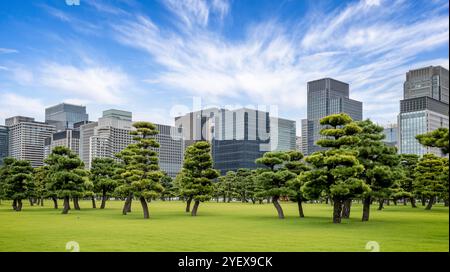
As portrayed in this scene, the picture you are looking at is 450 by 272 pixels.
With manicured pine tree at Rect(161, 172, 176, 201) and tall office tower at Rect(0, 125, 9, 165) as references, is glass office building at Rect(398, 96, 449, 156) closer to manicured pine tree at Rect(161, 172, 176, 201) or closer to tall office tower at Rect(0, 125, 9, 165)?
tall office tower at Rect(0, 125, 9, 165)

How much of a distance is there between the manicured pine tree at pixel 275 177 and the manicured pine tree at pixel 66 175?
14982mm

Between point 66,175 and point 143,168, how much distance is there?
8182 millimetres

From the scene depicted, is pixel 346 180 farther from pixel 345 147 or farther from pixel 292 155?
pixel 292 155

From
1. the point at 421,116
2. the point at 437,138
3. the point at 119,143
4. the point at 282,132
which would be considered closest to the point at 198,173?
the point at 119,143

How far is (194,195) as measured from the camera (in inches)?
1270

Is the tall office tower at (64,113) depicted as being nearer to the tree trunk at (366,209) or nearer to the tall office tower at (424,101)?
the tall office tower at (424,101)

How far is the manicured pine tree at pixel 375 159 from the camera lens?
2577cm

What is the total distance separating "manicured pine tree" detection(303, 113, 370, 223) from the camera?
72.5ft

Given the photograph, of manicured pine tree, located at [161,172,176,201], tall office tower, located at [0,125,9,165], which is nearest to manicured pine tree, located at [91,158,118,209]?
manicured pine tree, located at [161,172,176,201]

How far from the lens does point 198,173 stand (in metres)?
33.0

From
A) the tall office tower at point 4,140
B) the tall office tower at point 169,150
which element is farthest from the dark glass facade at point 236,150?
the tall office tower at point 4,140

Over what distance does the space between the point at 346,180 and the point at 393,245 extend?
28.6 ft
